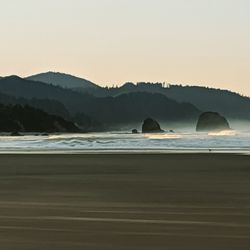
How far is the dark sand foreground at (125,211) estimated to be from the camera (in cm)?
873

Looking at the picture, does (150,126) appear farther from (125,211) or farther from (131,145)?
(125,211)

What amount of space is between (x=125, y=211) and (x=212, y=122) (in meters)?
164

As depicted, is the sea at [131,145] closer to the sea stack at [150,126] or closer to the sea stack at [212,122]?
the sea stack at [212,122]

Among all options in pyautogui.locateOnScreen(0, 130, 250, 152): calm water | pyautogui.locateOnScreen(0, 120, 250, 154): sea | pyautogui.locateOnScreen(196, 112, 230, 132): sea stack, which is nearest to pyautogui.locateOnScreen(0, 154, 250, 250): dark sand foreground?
pyautogui.locateOnScreen(0, 120, 250, 154): sea

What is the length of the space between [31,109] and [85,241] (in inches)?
6651

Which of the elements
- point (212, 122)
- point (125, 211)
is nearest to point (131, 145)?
point (125, 211)

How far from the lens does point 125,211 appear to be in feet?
39.2

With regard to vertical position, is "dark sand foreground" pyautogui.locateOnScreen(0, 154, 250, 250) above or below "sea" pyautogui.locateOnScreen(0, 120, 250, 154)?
below

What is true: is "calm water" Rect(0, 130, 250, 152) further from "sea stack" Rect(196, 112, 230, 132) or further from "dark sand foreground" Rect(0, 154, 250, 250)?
"sea stack" Rect(196, 112, 230, 132)

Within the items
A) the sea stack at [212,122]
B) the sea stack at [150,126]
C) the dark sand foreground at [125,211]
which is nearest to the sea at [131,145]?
the dark sand foreground at [125,211]

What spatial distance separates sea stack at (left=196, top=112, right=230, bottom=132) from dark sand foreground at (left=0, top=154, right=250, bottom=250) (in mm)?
145545

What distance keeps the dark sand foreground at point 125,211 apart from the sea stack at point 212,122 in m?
146

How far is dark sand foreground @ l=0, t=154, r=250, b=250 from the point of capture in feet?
28.7

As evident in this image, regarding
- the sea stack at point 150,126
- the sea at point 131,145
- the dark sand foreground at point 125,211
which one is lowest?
the dark sand foreground at point 125,211
